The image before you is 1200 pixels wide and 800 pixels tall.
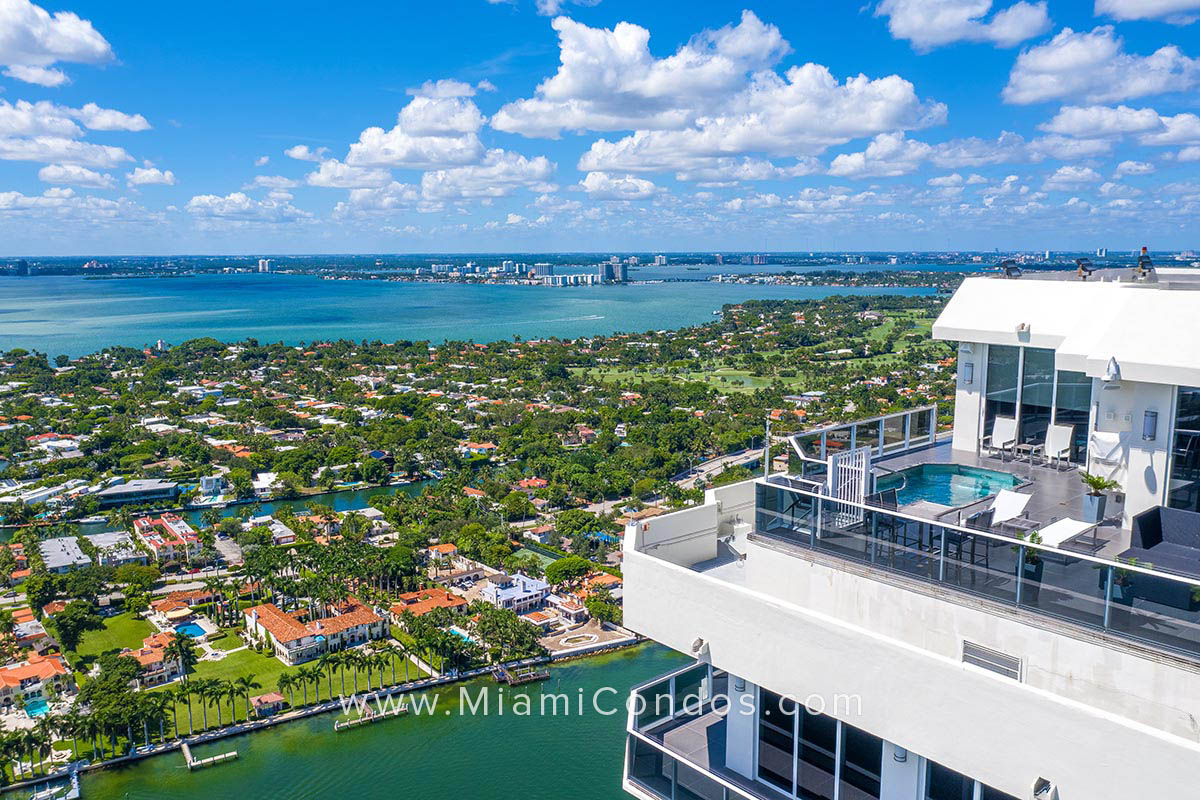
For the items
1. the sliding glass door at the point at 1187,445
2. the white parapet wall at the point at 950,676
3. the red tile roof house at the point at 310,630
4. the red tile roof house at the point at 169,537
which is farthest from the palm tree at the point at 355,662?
the sliding glass door at the point at 1187,445

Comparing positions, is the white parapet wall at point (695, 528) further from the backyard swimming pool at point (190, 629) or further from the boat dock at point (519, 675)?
the backyard swimming pool at point (190, 629)

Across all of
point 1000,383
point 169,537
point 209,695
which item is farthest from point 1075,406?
point 169,537

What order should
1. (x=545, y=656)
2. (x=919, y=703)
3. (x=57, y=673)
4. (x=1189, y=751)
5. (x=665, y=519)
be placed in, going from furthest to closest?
(x=545, y=656) → (x=57, y=673) → (x=665, y=519) → (x=919, y=703) → (x=1189, y=751)

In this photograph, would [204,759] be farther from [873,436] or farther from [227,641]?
[873,436]

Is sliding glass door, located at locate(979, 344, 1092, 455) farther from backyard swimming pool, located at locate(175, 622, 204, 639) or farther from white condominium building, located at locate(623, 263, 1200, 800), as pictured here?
backyard swimming pool, located at locate(175, 622, 204, 639)

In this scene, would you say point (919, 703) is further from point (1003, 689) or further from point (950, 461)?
point (950, 461)

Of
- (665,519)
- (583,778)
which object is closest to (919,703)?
(665,519)
